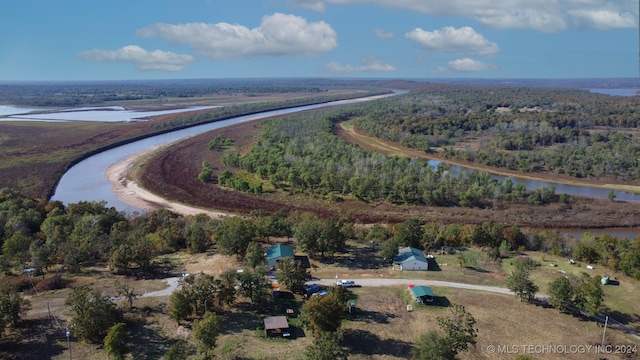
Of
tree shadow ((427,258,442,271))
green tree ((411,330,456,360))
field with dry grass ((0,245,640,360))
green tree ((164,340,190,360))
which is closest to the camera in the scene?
green tree ((411,330,456,360))

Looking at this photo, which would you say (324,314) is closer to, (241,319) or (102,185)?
(241,319)

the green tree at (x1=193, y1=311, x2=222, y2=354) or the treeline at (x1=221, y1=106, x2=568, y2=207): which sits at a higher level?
the treeline at (x1=221, y1=106, x2=568, y2=207)

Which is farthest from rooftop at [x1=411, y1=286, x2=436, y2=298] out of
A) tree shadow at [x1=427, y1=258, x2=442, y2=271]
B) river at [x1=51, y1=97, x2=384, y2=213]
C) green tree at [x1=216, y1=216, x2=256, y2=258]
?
river at [x1=51, y1=97, x2=384, y2=213]

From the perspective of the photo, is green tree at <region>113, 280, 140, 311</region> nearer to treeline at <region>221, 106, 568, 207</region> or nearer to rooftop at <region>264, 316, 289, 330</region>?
rooftop at <region>264, 316, 289, 330</region>

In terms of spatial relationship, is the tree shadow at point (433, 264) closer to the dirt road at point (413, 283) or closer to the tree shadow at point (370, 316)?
the dirt road at point (413, 283)

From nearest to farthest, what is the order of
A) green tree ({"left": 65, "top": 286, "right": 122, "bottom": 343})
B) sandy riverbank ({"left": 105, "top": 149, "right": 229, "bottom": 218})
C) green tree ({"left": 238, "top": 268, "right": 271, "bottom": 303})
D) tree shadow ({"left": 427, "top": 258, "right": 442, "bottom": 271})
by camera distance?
green tree ({"left": 65, "top": 286, "right": 122, "bottom": 343}) < green tree ({"left": 238, "top": 268, "right": 271, "bottom": 303}) < tree shadow ({"left": 427, "top": 258, "right": 442, "bottom": 271}) < sandy riverbank ({"left": 105, "top": 149, "right": 229, "bottom": 218})

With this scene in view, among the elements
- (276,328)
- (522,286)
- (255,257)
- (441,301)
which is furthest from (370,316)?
(522,286)
